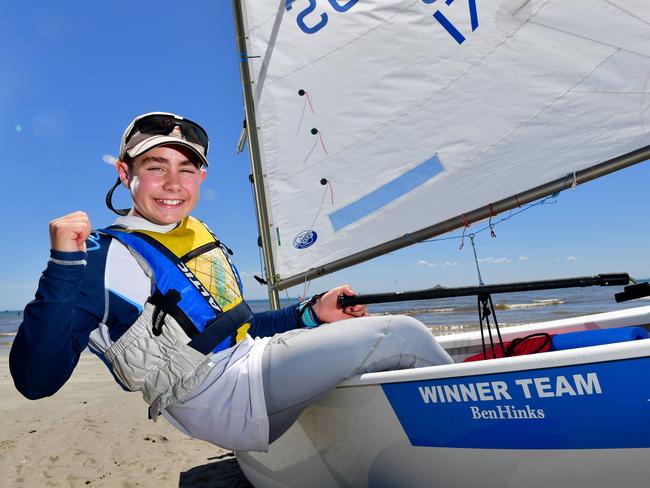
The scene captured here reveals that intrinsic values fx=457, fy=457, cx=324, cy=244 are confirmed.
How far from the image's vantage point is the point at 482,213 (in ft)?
10.2

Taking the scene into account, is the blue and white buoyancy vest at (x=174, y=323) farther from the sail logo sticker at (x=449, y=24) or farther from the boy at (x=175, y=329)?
the sail logo sticker at (x=449, y=24)

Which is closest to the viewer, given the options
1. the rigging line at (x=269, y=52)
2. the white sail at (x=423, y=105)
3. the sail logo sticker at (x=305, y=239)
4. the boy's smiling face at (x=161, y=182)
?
the boy's smiling face at (x=161, y=182)

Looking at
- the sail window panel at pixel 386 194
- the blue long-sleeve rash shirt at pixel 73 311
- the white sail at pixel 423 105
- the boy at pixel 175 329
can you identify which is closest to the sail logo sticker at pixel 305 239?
the white sail at pixel 423 105

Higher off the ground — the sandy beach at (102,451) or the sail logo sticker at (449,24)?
the sail logo sticker at (449,24)

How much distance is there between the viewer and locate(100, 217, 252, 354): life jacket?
1739 millimetres

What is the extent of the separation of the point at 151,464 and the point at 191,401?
2032 millimetres

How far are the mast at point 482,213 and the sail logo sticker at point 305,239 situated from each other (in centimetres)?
19

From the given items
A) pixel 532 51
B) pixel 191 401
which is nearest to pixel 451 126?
pixel 532 51

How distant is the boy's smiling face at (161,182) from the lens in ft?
6.25

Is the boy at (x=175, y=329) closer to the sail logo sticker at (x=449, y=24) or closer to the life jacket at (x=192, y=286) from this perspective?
the life jacket at (x=192, y=286)

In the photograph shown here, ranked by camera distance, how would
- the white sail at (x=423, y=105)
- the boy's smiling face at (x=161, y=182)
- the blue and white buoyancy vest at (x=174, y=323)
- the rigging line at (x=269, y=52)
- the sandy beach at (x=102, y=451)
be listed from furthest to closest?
the rigging line at (x=269, y=52) → the sandy beach at (x=102, y=451) → the white sail at (x=423, y=105) → the boy's smiling face at (x=161, y=182) → the blue and white buoyancy vest at (x=174, y=323)

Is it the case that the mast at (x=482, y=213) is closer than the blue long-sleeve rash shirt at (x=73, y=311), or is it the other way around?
the blue long-sleeve rash shirt at (x=73, y=311)

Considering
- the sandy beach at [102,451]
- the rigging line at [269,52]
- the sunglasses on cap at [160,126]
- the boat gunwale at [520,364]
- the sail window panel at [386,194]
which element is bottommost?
the sandy beach at [102,451]

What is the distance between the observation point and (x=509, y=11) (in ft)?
9.34
